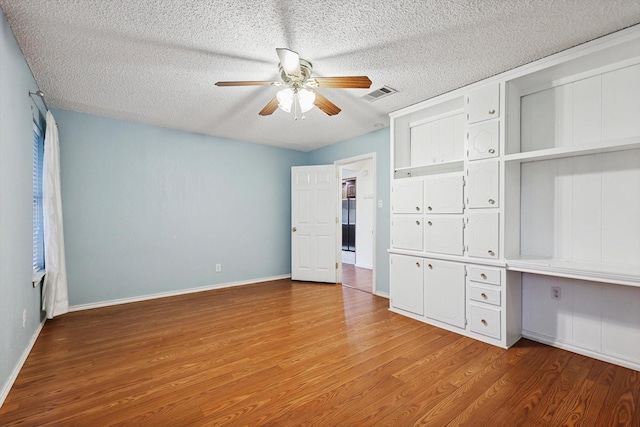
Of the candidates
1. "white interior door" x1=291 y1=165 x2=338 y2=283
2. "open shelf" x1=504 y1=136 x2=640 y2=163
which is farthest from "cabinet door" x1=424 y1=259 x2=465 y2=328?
"white interior door" x1=291 y1=165 x2=338 y2=283

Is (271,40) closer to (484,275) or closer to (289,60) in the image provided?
(289,60)

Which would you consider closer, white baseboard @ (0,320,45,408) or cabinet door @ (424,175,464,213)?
white baseboard @ (0,320,45,408)

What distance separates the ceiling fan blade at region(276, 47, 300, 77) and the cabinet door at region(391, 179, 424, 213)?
1924 millimetres

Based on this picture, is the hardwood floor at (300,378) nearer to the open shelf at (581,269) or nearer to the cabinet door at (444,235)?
the open shelf at (581,269)

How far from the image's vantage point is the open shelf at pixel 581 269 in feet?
6.63

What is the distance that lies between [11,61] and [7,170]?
81 centimetres

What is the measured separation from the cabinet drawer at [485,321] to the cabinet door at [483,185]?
1.01 meters

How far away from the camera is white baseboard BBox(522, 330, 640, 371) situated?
227cm

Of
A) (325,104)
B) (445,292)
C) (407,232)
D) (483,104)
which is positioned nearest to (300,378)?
(445,292)

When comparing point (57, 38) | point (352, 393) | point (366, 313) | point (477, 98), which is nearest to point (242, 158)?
point (57, 38)

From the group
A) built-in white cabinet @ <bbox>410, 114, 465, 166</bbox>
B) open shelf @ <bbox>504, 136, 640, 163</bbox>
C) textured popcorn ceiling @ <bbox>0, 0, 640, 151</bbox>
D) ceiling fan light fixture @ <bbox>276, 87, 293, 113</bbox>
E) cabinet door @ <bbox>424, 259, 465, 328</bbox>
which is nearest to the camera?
textured popcorn ceiling @ <bbox>0, 0, 640, 151</bbox>

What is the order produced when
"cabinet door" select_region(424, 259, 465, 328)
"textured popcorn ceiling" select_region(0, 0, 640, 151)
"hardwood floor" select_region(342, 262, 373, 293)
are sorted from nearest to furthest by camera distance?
"textured popcorn ceiling" select_region(0, 0, 640, 151) → "cabinet door" select_region(424, 259, 465, 328) → "hardwood floor" select_region(342, 262, 373, 293)

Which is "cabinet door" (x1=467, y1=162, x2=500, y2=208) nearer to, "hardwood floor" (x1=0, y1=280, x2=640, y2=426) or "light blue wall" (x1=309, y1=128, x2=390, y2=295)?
"hardwood floor" (x1=0, y1=280, x2=640, y2=426)

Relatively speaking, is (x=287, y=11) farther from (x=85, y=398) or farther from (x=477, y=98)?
(x=85, y=398)
